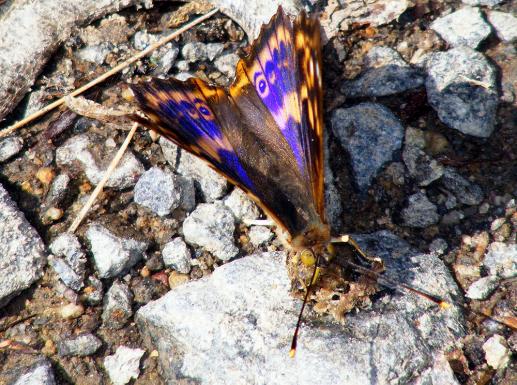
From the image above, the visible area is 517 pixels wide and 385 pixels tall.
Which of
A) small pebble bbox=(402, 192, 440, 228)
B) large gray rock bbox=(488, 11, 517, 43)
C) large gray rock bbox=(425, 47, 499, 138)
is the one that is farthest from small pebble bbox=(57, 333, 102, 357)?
large gray rock bbox=(488, 11, 517, 43)

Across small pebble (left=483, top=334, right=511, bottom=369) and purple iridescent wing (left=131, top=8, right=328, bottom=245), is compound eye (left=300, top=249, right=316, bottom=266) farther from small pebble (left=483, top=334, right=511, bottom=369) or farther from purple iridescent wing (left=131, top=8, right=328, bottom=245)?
small pebble (left=483, top=334, right=511, bottom=369)

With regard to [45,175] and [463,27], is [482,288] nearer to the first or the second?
[463,27]

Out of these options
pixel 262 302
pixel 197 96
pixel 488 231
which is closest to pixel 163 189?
pixel 197 96

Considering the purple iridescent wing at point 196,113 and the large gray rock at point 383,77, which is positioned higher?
the purple iridescent wing at point 196,113

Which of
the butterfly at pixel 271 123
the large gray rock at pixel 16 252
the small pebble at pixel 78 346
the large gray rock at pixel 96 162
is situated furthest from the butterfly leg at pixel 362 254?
the large gray rock at pixel 16 252

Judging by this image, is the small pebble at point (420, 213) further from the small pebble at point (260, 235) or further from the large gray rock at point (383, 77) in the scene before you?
the small pebble at point (260, 235)

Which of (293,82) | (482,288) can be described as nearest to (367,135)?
(293,82)
